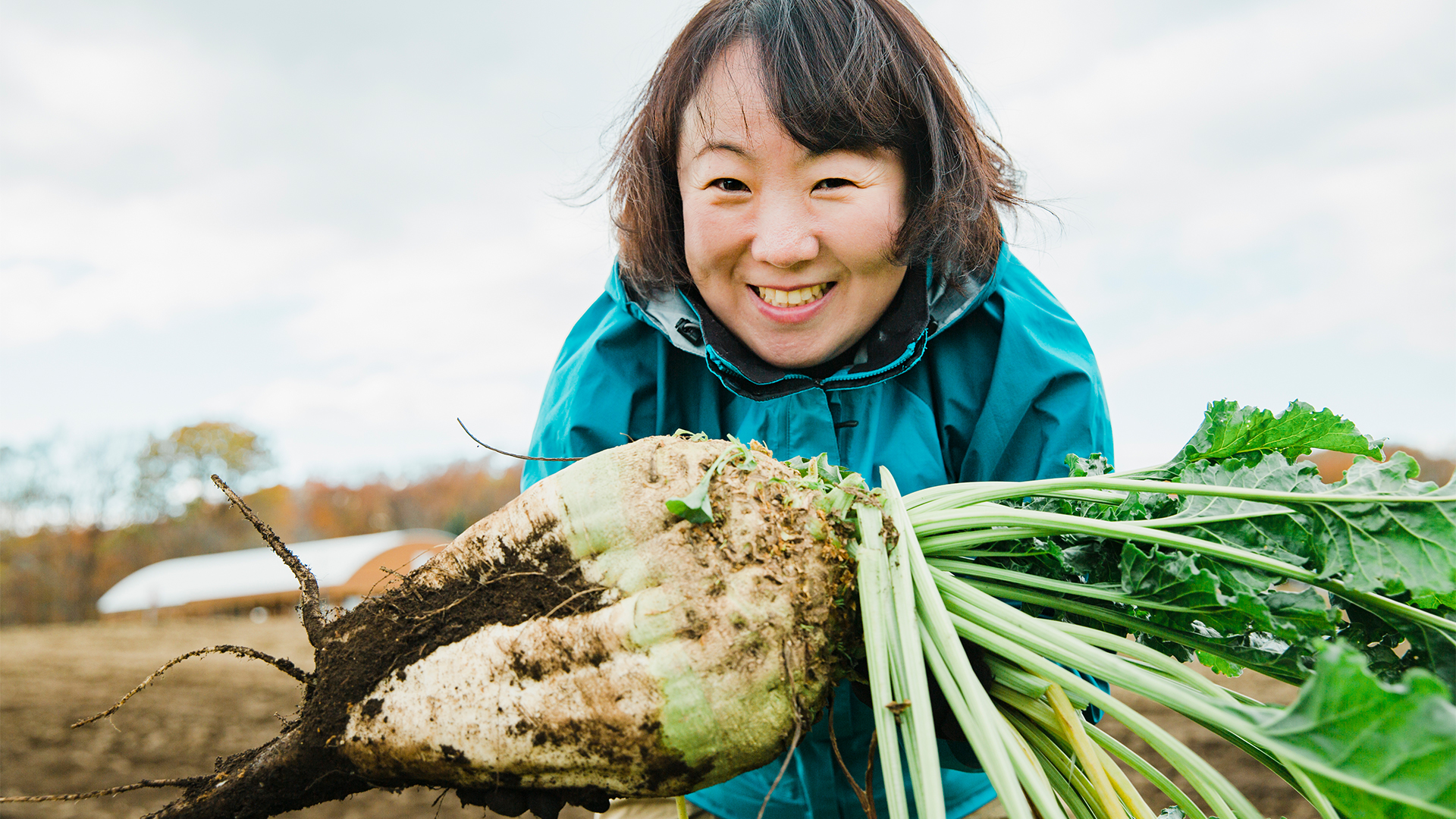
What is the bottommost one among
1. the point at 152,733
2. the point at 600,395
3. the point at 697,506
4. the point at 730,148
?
the point at 152,733

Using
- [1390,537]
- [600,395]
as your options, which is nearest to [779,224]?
[600,395]

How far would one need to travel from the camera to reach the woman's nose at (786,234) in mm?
1907

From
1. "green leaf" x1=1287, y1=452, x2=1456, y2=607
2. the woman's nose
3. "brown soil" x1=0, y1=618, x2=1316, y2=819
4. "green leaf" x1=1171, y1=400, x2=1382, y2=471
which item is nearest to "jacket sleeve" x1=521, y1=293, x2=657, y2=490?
the woman's nose

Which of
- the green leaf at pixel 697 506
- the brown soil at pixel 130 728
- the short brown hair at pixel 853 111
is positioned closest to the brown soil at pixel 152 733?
the brown soil at pixel 130 728

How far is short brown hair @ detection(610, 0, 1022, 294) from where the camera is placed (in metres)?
1.93

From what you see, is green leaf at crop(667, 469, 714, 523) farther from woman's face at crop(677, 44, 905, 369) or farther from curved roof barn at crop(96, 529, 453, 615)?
curved roof barn at crop(96, 529, 453, 615)

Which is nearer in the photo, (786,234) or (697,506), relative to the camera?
(697,506)

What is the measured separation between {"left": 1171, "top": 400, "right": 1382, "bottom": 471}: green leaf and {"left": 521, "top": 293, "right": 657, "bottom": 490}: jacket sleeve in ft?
4.42

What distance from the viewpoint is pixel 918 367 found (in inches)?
90.0

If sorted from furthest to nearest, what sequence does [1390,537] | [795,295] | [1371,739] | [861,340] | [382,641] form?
[861,340]
[795,295]
[382,641]
[1390,537]
[1371,739]

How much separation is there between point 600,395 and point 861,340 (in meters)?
0.72

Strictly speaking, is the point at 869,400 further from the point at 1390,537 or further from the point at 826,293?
the point at 1390,537

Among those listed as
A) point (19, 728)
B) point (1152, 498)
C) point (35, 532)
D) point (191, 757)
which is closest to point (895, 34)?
point (1152, 498)

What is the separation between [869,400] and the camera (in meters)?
2.24
